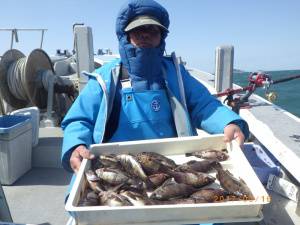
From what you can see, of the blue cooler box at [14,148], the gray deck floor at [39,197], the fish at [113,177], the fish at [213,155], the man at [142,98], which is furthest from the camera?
the blue cooler box at [14,148]

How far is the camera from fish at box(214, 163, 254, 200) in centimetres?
179

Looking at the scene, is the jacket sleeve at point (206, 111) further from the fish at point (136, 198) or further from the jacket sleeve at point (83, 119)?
the fish at point (136, 198)

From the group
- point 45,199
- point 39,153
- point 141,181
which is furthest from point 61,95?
point 141,181

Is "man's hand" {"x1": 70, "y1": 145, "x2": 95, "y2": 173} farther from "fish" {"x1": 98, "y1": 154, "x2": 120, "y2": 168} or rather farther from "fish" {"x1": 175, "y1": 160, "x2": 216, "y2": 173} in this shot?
"fish" {"x1": 175, "y1": 160, "x2": 216, "y2": 173}

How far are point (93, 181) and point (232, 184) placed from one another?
79 cm

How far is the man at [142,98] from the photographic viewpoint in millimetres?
2477

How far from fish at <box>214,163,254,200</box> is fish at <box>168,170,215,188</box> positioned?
0.07 meters

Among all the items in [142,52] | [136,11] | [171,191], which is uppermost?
[136,11]

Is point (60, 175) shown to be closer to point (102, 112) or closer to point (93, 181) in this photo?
point (102, 112)

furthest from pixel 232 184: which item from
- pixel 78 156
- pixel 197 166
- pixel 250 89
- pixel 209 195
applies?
pixel 250 89

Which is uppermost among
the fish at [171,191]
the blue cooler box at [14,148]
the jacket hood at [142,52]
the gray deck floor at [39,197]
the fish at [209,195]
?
the jacket hood at [142,52]

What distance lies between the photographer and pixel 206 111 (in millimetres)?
2633

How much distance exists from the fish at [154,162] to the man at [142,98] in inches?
13.2

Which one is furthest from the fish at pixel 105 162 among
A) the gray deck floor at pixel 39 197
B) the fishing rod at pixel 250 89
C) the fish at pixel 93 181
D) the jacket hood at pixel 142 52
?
the fishing rod at pixel 250 89
